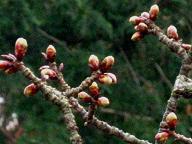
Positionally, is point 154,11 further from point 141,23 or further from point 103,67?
point 103,67

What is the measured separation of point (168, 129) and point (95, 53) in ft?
19.6

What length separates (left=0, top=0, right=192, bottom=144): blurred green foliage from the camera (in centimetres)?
661

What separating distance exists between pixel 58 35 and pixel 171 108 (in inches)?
263

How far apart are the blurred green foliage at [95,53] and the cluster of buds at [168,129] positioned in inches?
194

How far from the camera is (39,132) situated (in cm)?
631

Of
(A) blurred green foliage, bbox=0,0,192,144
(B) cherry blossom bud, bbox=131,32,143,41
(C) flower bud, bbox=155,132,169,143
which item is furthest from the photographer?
(A) blurred green foliage, bbox=0,0,192,144

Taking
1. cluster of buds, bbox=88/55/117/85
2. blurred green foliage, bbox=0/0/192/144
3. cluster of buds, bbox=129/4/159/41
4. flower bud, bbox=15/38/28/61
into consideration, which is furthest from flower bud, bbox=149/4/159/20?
blurred green foliage, bbox=0/0/192/144

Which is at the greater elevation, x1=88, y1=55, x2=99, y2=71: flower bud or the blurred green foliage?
the blurred green foliage

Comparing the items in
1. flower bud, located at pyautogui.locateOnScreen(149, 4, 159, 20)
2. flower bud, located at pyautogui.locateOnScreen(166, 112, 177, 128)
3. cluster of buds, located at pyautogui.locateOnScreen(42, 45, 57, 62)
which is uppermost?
flower bud, located at pyautogui.locateOnScreen(149, 4, 159, 20)

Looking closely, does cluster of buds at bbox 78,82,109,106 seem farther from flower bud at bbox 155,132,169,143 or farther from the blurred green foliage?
the blurred green foliage

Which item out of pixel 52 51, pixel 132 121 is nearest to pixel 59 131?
pixel 132 121

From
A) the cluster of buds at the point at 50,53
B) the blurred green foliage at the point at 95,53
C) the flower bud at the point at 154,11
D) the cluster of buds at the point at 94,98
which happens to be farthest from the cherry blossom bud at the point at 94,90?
the blurred green foliage at the point at 95,53

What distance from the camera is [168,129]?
130cm

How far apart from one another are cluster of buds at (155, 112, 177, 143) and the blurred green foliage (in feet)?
16.1
